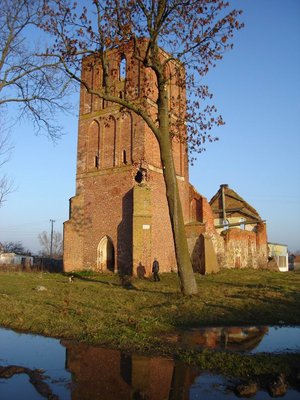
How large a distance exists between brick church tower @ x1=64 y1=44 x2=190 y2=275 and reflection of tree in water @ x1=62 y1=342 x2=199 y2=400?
1508cm

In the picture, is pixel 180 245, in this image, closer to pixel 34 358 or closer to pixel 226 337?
pixel 226 337

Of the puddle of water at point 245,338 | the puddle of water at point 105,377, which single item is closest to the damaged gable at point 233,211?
the puddle of water at point 245,338

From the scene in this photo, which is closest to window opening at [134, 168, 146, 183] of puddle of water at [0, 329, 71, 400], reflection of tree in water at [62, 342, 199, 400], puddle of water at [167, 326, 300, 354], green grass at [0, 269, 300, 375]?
green grass at [0, 269, 300, 375]

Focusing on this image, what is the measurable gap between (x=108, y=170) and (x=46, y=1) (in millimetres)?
12535

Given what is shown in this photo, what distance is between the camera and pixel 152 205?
22625 mm

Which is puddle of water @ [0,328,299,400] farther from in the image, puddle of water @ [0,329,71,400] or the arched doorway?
the arched doorway

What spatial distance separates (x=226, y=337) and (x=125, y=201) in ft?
52.3

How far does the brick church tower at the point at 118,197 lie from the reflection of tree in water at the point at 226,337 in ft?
43.4

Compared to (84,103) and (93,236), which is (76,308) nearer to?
(93,236)

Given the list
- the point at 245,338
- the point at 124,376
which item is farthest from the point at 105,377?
the point at 245,338

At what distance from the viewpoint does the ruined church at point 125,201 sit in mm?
21875

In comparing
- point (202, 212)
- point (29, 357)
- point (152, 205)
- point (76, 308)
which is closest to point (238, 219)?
point (202, 212)

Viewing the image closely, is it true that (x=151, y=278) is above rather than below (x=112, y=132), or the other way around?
below

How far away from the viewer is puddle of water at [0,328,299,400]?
14.8 ft
